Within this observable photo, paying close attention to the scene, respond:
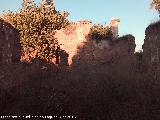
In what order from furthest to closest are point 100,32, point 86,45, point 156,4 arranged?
point 100,32 < point 86,45 < point 156,4

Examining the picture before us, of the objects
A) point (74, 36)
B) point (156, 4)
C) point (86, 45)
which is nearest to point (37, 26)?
point (74, 36)

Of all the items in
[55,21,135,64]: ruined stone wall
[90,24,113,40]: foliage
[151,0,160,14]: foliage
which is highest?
[151,0,160,14]: foliage

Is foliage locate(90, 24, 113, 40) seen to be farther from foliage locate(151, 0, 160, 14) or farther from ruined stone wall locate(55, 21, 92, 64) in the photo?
foliage locate(151, 0, 160, 14)

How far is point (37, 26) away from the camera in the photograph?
121ft

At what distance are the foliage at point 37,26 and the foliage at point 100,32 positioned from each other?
424cm

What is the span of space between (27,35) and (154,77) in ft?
64.3

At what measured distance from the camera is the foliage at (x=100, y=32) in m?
34.5

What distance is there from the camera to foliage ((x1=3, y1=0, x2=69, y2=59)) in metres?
35.8

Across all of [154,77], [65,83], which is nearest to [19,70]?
[65,83]

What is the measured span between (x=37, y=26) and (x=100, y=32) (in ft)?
23.5

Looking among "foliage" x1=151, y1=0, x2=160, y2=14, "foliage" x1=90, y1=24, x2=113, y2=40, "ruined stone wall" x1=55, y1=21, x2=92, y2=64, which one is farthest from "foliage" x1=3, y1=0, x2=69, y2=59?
"foliage" x1=151, y1=0, x2=160, y2=14

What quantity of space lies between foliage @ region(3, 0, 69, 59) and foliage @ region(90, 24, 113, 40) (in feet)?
13.9

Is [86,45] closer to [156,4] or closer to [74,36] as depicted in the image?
[74,36]

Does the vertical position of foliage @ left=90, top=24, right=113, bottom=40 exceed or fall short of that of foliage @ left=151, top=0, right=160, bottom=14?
it falls short
